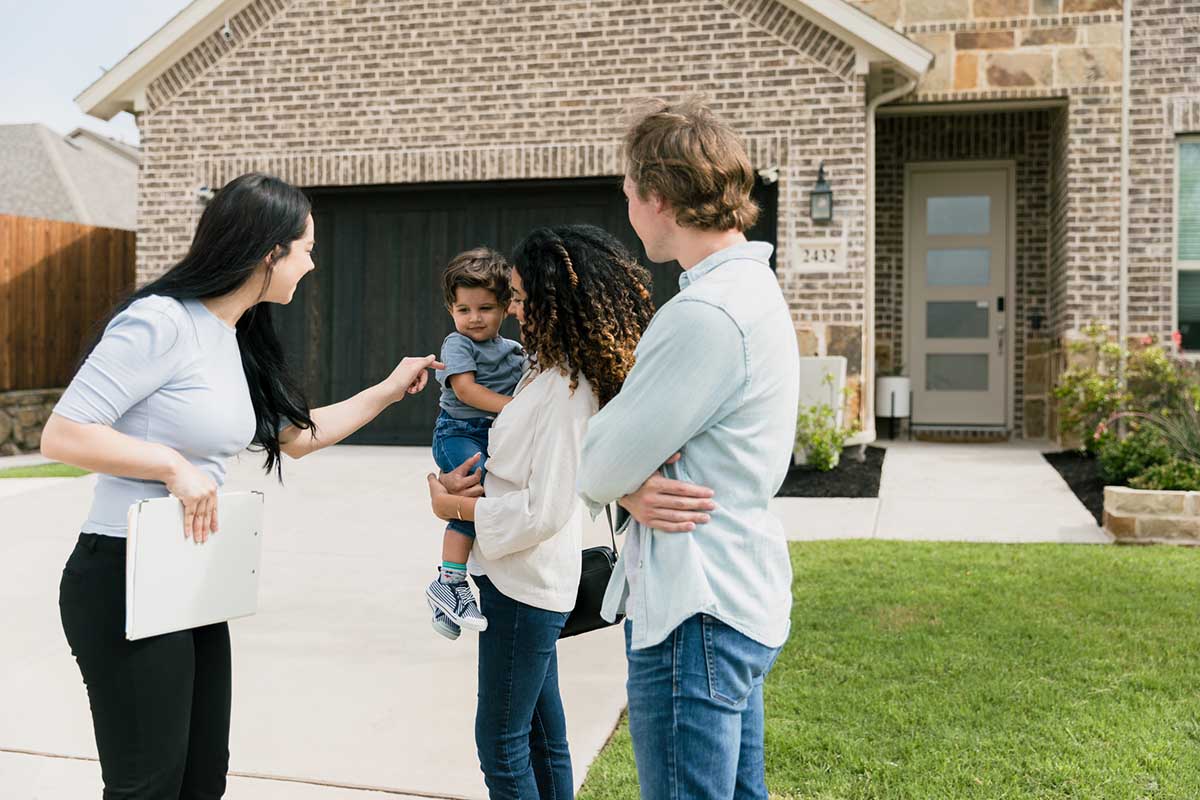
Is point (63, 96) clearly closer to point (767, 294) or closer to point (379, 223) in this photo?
point (379, 223)

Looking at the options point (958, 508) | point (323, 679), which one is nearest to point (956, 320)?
point (958, 508)

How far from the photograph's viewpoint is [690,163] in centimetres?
189

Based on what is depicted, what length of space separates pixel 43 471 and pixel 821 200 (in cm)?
748

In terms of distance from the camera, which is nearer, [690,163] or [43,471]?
A: [690,163]

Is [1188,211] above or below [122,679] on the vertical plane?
above

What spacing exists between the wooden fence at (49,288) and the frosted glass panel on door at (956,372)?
885cm

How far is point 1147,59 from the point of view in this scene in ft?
34.9

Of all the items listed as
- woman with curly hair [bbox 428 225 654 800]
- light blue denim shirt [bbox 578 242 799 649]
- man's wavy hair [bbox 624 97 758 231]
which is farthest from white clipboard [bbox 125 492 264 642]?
man's wavy hair [bbox 624 97 758 231]

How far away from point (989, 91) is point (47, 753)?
9.94m

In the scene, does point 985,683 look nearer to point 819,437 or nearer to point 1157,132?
point 819,437

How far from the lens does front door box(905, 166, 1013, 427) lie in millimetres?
12344

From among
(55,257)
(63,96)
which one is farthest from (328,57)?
(63,96)

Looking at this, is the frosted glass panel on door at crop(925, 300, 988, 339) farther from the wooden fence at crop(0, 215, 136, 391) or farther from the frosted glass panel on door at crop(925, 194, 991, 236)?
the wooden fence at crop(0, 215, 136, 391)

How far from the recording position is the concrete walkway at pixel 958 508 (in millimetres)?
7062
